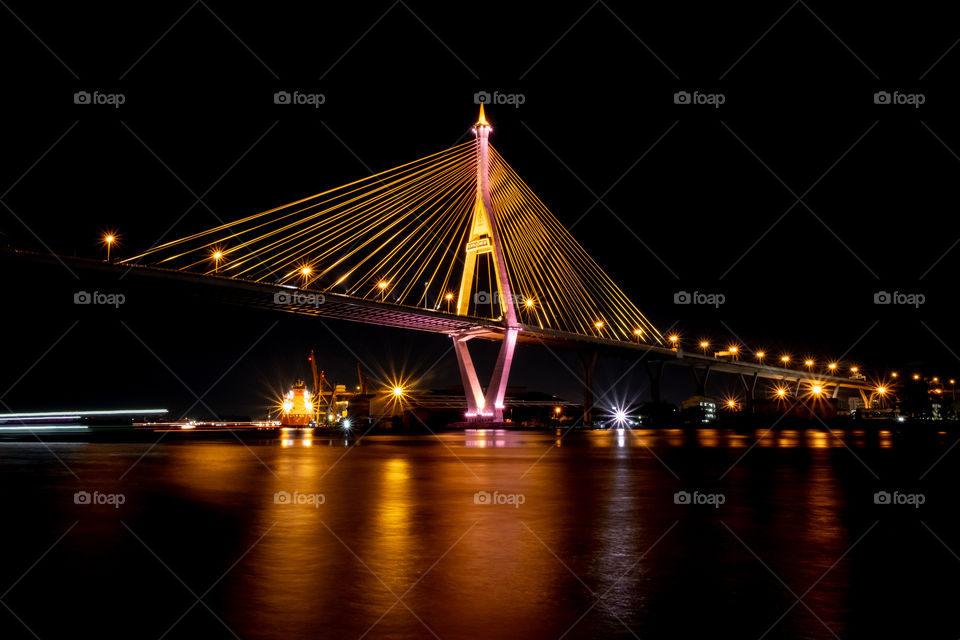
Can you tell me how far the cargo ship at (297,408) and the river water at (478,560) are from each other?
321 ft

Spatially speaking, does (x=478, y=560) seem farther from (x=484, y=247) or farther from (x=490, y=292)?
(x=490, y=292)

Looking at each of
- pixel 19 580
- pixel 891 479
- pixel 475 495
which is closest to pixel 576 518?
pixel 475 495

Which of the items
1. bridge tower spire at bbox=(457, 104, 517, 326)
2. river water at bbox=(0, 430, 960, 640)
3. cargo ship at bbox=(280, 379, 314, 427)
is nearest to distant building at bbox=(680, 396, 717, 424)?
bridge tower spire at bbox=(457, 104, 517, 326)

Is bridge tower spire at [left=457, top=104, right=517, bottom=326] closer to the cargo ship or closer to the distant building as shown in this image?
the distant building

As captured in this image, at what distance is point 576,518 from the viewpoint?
9.91 meters

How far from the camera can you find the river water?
5164 mm

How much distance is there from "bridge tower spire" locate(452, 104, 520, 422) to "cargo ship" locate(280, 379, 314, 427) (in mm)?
56430

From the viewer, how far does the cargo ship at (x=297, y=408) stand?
110 meters

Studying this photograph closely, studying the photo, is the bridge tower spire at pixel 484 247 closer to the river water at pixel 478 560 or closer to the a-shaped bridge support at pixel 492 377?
the a-shaped bridge support at pixel 492 377

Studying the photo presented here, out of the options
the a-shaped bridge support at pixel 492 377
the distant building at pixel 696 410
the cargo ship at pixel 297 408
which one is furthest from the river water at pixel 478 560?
the cargo ship at pixel 297 408

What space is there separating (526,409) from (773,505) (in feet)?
367

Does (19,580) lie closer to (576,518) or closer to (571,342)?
(576,518)

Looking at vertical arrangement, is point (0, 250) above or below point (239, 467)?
above

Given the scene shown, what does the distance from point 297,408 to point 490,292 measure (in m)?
63.9
